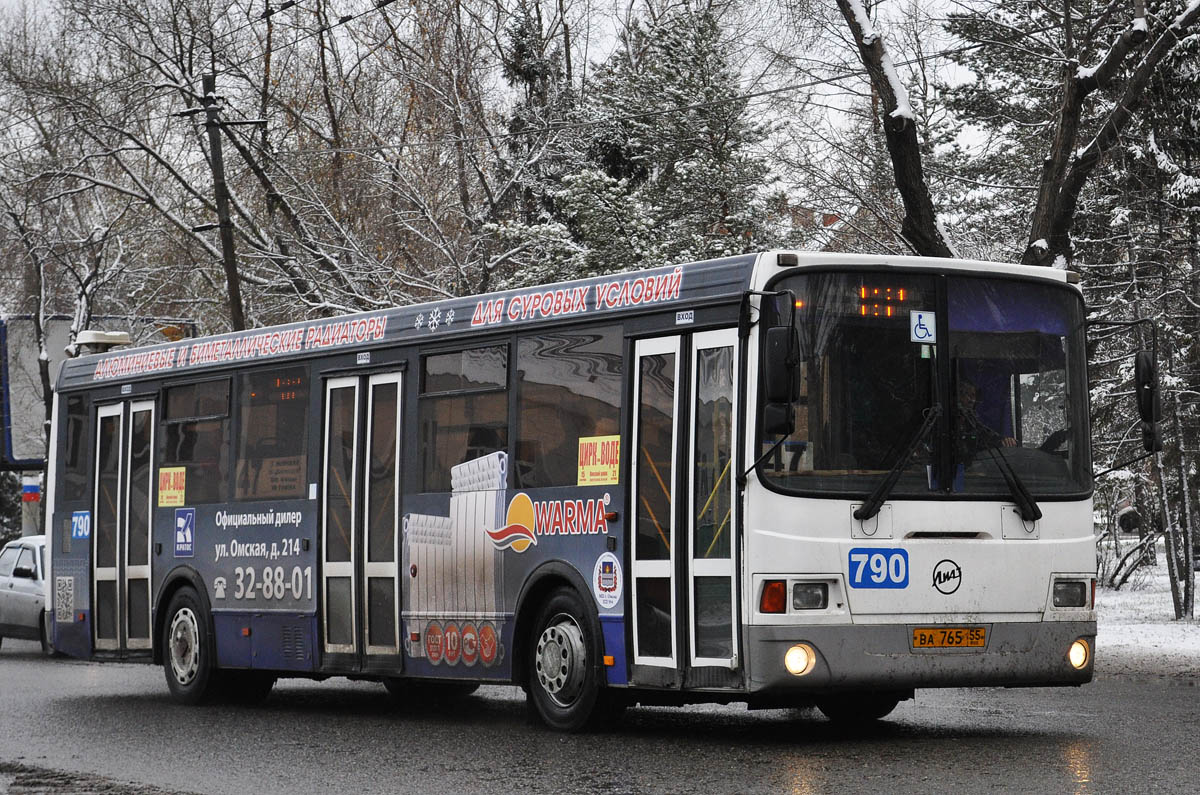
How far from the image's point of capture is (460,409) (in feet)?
42.7

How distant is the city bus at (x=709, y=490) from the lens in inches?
406

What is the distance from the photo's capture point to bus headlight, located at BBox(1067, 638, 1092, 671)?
10836mm

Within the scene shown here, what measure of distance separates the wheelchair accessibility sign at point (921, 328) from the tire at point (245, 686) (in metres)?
7.29

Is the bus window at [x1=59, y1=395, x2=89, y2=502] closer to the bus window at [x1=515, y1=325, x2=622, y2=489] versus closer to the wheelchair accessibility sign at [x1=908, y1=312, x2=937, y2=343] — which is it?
the bus window at [x1=515, y1=325, x2=622, y2=489]

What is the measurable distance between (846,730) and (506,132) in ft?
79.7

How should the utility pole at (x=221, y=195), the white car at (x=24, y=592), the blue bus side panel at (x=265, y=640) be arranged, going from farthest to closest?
the utility pole at (x=221, y=195)
the white car at (x=24, y=592)
the blue bus side panel at (x=265, y=640)

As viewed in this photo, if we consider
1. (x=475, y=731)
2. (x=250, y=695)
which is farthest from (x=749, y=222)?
(x=475, y=731)

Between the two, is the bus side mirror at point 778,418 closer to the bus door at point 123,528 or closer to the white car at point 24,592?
the bus door at point 123,528

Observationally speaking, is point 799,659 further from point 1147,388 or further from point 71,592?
point 71,592

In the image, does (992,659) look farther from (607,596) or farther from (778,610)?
(607,596)

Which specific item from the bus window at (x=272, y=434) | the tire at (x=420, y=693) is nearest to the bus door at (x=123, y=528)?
the bus window at (x=272, y=434)

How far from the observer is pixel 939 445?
10.6 metres

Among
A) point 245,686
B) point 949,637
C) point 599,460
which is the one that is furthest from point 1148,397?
point 245,686

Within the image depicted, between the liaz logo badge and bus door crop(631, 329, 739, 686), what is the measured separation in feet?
19.3
